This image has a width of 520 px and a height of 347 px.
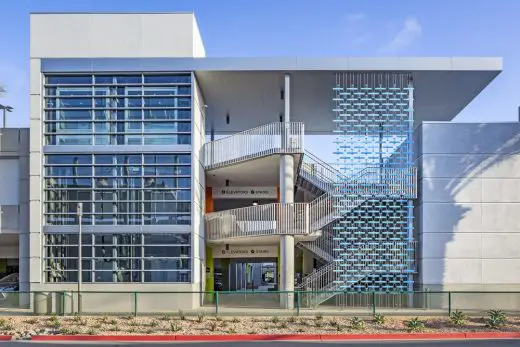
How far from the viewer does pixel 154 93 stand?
1005 inches

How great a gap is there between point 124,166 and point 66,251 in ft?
12.9

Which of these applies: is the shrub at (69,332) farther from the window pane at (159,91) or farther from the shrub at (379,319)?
the window pane at (159,91)

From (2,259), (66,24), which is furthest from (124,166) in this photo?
(2,259)

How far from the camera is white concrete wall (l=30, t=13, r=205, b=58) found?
25.1m

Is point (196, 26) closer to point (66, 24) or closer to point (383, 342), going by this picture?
point (66, 24)

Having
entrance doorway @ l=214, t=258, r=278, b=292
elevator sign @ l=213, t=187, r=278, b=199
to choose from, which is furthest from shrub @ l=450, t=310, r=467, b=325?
entrance doorway @ l=214, t=258, r=278, b=292

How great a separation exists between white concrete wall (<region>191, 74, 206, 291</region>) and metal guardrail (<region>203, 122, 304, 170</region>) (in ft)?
2.05

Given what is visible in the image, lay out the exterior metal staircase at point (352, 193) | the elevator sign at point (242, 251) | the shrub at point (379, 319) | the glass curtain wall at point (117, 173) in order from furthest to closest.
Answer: the elevator sign at point (242, 251)
the exterior metal staircase at point (352, 193)
the glass curtain wall at point (117, 173)
the shrub at point (379, 319)

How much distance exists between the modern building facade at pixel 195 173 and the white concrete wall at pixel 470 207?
5cm

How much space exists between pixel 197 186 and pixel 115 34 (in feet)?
22.0

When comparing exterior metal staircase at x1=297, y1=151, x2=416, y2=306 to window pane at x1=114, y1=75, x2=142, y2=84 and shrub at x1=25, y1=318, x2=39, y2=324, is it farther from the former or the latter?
shrub at x1=25, y1=318, x2=39, y2=324

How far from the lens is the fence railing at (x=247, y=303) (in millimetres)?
21219

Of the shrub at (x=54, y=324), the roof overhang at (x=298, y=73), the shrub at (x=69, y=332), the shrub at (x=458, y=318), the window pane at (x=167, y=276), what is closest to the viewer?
the shrub at (x=69, y=332)

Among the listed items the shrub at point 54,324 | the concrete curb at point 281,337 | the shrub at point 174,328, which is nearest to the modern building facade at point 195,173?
the shrub at point 54,324
